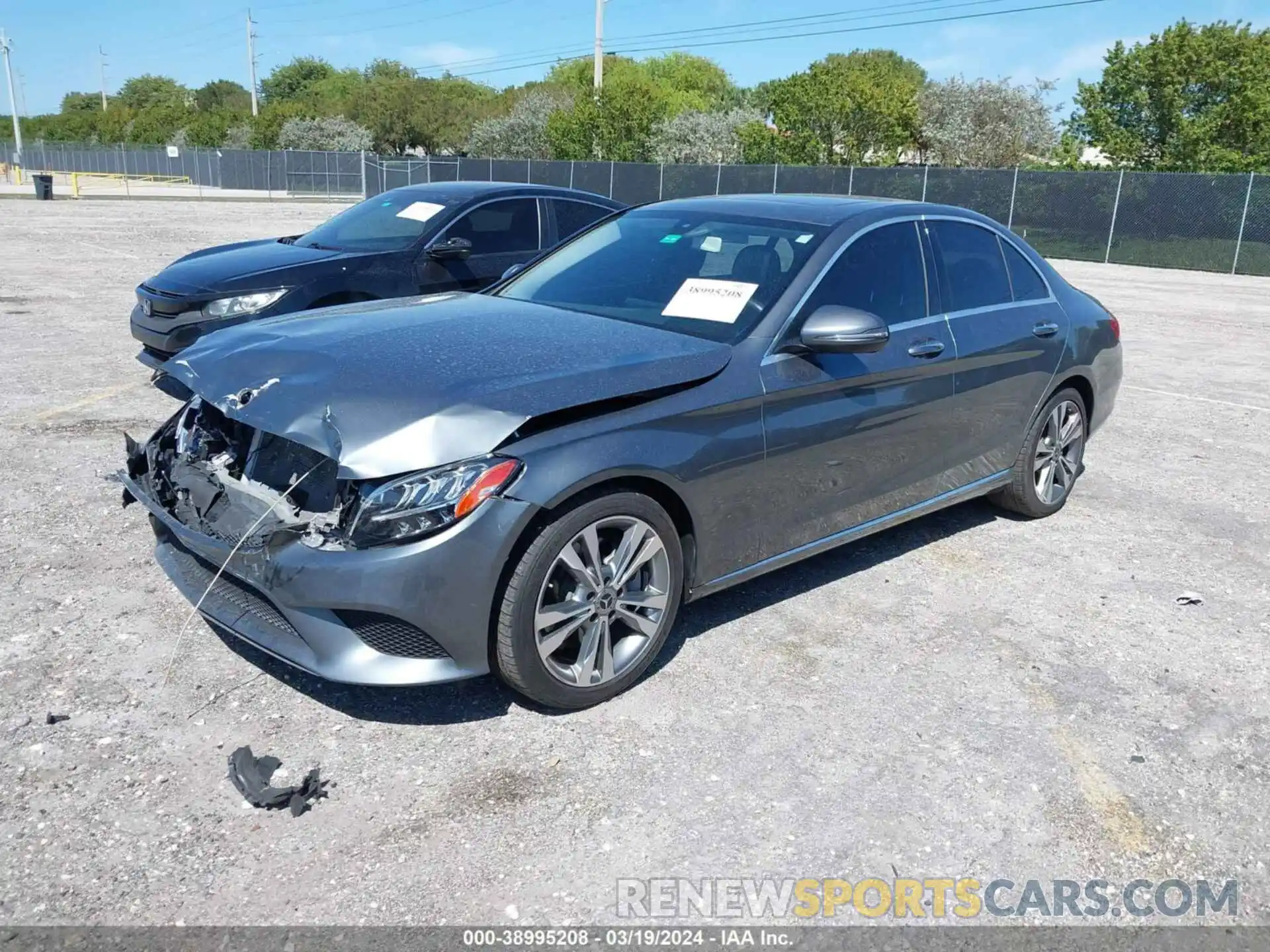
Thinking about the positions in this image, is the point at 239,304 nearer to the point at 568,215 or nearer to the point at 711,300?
the point at 568,215

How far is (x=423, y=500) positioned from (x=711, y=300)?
5.33ft

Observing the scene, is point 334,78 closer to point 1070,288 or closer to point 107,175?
point 107,175

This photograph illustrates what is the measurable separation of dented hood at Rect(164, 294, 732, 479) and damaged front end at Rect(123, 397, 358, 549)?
132 mm

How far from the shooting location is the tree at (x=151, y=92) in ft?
434

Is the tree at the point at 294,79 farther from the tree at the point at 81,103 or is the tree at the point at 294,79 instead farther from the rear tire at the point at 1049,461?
the rear tire at the point at 1049,461

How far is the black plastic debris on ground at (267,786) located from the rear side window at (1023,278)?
412cm

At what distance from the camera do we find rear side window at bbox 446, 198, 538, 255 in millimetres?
8539

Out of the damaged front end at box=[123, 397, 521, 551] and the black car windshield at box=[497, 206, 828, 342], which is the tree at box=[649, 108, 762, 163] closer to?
the black car windshield at box=[497, 206, 828, 342]

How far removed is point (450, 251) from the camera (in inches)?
325

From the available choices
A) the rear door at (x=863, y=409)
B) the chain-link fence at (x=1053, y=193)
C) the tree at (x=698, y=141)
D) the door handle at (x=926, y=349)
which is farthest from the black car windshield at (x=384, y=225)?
the tree at (x=698, y=141)

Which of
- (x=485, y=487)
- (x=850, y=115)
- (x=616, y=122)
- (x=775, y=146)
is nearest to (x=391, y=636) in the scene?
(x=485, y=487)

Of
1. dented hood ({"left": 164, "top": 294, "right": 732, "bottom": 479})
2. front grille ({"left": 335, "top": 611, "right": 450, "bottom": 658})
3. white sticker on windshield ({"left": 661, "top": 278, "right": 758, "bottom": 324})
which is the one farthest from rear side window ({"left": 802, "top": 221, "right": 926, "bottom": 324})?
front grille ({"left": 335, "top": 611, "right": 450, "bottom": 658})

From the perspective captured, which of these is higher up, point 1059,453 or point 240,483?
point 240,483

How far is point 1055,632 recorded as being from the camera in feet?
15.2
